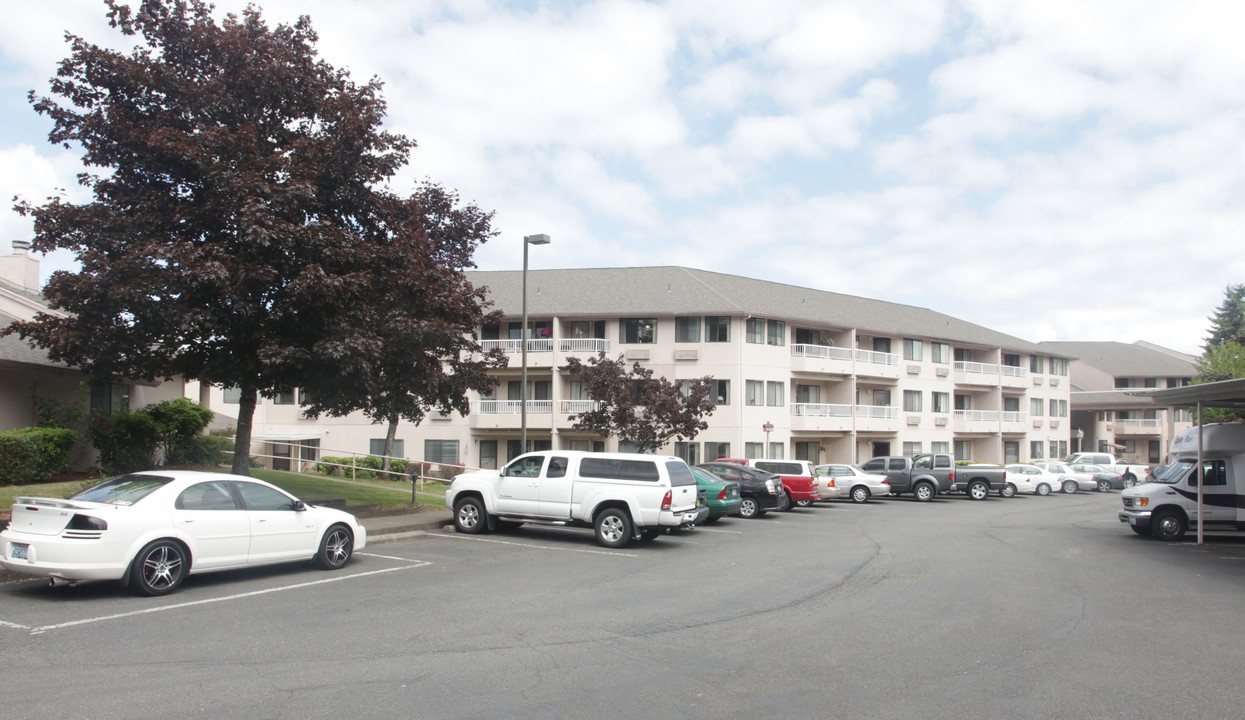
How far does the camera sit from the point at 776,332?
45.4 meters

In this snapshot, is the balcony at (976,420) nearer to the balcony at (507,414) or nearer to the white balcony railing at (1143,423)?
the white balcony railing at (1143,423)

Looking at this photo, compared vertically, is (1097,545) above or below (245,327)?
below

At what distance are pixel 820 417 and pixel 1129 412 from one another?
4382 cm

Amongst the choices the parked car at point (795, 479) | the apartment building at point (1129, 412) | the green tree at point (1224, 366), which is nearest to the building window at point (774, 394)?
the parked car at point (795, 479)

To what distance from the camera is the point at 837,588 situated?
474 inches

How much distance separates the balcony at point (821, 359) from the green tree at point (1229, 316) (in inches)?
2200

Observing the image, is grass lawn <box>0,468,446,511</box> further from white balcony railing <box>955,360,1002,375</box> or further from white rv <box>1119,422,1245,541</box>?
white balcony railing <box>955,360,1002,375</box>

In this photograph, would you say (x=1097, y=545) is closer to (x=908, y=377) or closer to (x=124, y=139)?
(x=124, y=139)

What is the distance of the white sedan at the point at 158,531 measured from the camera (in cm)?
958

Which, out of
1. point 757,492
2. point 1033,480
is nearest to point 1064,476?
point 1033,480

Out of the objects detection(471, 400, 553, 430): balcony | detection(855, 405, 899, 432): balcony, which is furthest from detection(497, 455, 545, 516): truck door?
detection(855, 405, 899, 432): balcony

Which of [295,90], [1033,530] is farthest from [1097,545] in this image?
[295,90]

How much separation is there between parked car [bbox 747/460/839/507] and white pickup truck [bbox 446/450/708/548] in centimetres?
1032

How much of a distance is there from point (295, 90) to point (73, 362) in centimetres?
682
